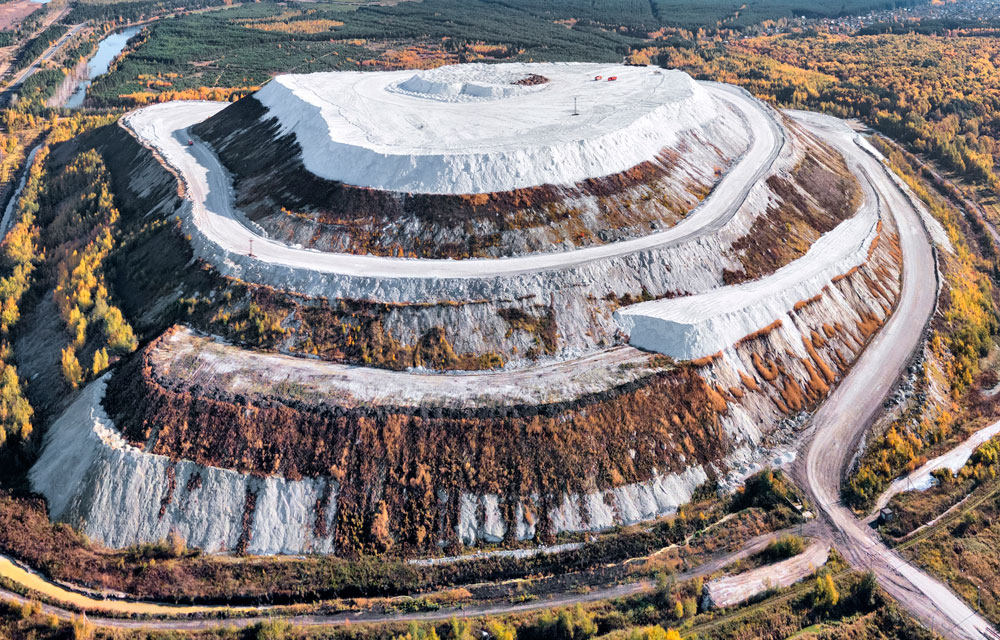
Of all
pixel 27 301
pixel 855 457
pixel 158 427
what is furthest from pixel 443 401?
pixel 27 301

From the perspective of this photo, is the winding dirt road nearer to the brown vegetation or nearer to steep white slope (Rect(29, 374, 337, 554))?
steep white slope (Rect(29, 374, 337, 554))

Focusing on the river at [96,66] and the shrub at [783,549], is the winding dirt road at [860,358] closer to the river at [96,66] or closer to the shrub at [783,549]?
the shrub at [783,549]

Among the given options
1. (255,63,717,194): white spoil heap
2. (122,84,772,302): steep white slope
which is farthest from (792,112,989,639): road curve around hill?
(255,63,717,194): white spoil heap

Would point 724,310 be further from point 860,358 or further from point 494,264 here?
point 494,264

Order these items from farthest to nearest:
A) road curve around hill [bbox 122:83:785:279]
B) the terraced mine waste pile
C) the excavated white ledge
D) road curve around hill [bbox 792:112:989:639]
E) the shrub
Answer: road curve around hill [bbox 122:83:785:279], the excavated white ledge, the terraced mine waste pile, the shrub, road curve around hill [bbox 792:112:989:639]

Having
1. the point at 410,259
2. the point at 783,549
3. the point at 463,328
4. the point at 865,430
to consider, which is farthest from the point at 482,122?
the point at 783,549

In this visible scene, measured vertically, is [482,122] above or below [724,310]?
above

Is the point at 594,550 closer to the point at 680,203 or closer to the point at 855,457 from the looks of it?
the point at 855,457
